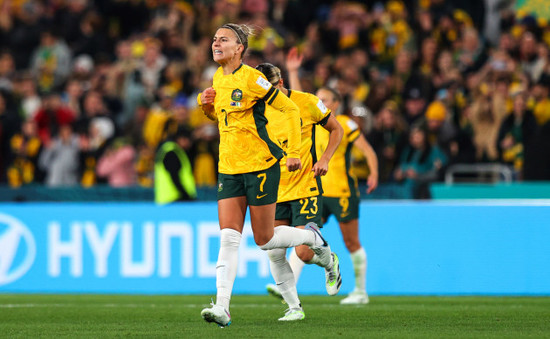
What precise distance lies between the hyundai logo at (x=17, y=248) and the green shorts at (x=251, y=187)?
18.8 feet

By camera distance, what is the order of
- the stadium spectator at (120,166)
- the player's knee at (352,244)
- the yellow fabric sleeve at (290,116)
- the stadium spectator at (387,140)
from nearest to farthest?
the yellow fabric sleeve at (290,116) → the player's knee at (352,244) → the stadium spectator at (387,140) → the stadium spectator at (120,166)

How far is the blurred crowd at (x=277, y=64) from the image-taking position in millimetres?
13789

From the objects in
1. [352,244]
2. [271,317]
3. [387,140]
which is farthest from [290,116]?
[387,140]

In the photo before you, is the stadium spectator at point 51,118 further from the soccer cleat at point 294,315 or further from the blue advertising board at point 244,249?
the soccer cleat at point 294,315

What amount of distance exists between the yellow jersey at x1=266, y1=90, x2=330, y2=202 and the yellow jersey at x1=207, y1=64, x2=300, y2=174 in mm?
993

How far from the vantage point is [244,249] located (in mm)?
11664

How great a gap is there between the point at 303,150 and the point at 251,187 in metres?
1.57

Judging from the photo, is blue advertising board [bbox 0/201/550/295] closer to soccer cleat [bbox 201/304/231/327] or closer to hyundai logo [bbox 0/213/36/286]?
hyundai logo [bbox 0/213/36/286]

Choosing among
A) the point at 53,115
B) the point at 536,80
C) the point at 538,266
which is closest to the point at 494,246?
the point at 538,266

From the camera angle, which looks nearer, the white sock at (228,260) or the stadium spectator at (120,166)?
the white sock at (228,260)

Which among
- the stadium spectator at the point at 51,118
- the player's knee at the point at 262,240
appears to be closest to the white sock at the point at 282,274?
the player's knee at the point at 262,240

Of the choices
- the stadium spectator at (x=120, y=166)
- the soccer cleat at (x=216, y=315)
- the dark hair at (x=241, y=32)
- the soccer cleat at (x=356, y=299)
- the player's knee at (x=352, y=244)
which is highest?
the dark hair at (x=241, y=32)

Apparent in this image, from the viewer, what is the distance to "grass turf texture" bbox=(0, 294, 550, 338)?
695cm

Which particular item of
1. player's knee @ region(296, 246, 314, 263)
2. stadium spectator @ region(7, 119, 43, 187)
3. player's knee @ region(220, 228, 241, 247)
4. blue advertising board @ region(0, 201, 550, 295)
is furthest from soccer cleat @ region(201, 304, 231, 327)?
stadium spectator @ region(7, 119, 43, 187)
